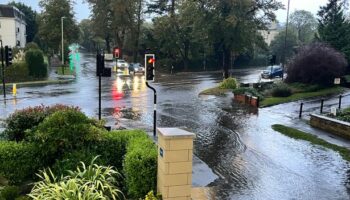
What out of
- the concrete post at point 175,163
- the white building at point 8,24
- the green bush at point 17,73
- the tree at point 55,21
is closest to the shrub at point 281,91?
the concrete post at point 175,163

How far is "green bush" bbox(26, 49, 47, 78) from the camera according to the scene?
44.3m

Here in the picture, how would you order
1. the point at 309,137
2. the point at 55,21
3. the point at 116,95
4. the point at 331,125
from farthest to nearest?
the point at 55,21
the point at 116,95
the point at 331,125
the point at 309,137

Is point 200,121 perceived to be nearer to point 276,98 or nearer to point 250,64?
point 276,98

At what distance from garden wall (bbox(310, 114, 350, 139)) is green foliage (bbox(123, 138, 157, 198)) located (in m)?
12.9

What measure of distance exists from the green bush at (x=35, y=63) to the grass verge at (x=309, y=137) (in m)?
31.9

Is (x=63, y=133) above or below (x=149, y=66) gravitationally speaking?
below

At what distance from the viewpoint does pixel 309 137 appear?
61.1ft

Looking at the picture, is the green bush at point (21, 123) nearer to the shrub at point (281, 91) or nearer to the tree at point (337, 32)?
the shrub at point (281, 91)

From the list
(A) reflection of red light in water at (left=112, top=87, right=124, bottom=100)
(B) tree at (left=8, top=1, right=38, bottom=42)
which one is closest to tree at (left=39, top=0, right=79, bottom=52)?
(B) tree at (left=8, top=1, right=38, bottom=42)

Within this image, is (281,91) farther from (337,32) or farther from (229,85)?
(337,32)

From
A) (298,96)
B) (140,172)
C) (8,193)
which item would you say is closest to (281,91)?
(298,96)

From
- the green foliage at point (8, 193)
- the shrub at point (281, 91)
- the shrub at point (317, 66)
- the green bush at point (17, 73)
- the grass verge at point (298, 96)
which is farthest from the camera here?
the green bush at point (17, 73)

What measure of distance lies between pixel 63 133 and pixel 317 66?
28295 mm

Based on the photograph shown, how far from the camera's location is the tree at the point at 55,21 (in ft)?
211
